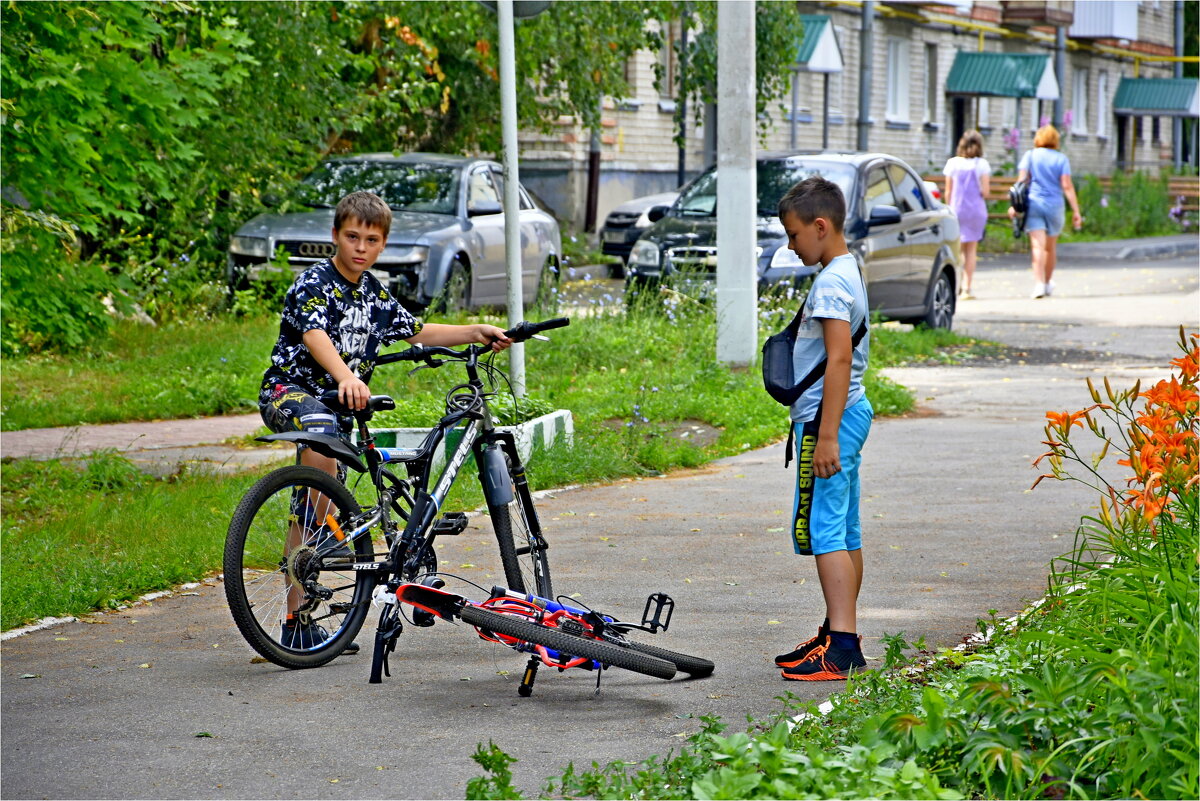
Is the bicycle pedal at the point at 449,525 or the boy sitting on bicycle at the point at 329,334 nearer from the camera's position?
the bicycle pedal at the point at 449,525

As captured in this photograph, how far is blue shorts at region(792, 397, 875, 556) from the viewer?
5.33m

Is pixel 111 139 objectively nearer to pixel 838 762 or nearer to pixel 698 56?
pixel 838 762

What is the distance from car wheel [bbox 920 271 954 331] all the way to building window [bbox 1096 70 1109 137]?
38056 millimetres

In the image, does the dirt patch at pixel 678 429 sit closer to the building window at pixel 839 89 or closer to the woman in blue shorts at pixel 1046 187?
the woman in blue shorts at pixel 1046 187

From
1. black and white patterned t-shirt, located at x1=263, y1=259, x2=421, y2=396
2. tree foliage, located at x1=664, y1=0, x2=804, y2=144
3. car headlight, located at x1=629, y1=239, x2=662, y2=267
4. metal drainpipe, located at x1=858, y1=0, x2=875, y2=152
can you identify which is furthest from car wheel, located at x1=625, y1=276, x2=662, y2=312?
metal drainpipe, located at x1=858, y1=0, x2=875, y2=152

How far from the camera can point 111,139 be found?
8953mm

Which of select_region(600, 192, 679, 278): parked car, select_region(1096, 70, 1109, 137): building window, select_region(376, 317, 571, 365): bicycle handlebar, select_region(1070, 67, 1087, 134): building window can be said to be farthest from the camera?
select_region(1096, 70, 1109, 137): building window

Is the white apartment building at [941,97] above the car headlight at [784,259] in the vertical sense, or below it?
above

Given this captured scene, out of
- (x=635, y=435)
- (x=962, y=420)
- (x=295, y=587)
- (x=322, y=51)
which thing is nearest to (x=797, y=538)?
(x=295, y=587)

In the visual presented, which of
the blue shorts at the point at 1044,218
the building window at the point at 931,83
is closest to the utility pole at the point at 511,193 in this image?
the blue shorts at the point at 1044,218

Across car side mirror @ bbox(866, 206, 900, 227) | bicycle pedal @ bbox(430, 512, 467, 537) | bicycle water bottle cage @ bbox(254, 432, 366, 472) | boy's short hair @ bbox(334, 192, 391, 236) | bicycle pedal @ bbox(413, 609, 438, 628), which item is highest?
boy's short hair @ bbox(334, 192, 391, 236)

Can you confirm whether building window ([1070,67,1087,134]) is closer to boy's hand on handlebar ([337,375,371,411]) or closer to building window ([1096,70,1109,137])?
building window ([1096,70,1109,137])

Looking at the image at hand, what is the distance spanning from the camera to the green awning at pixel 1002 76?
4088 centimetres

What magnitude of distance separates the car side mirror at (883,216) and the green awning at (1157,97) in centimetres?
3817
